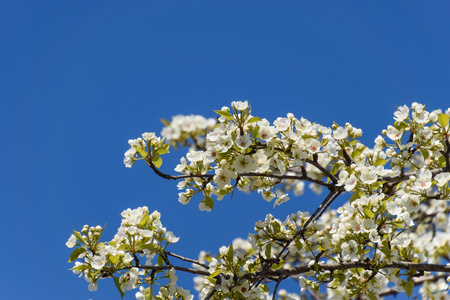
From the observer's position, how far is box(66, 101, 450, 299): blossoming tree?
2.93 metres

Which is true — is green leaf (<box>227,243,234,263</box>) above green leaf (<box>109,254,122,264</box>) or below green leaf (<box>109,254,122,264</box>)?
above

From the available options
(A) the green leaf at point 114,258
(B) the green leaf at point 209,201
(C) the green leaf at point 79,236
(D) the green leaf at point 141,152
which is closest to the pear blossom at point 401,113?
(B) the green leaf at point 209,201

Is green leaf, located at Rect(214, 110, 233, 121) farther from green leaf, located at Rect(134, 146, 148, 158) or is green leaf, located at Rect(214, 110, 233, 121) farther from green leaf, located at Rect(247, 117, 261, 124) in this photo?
→ green leaf, located at Rect(134, 146, 148, 158)

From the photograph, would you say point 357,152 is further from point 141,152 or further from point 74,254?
point 74,254

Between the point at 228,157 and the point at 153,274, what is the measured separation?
116 centimetres

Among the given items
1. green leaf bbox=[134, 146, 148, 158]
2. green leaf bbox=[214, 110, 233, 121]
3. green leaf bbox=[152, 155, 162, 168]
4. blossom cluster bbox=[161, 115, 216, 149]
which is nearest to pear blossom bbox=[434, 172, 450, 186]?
green leaf bbox=[214, 110, 233, 121]

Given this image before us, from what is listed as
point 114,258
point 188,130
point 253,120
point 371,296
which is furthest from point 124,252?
point 188,130

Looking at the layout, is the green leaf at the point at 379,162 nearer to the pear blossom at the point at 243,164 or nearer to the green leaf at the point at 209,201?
the pear blossom at the point at 243,164

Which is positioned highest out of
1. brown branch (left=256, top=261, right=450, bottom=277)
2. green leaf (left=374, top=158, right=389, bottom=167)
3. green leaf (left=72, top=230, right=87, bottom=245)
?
green leaf (left=374, top=158, right=389, bottom=167)

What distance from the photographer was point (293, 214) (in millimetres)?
3715

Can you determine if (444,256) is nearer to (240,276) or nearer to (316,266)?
(316,266)

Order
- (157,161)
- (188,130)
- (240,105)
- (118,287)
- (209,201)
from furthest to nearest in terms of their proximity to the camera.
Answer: (188,130)
(209,201)
(157,161)
(118,287)
(240,105)

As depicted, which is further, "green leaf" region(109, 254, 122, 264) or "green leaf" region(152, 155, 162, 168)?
"green leaf" region(152, 155, 162, 168)

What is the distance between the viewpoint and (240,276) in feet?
10.9
